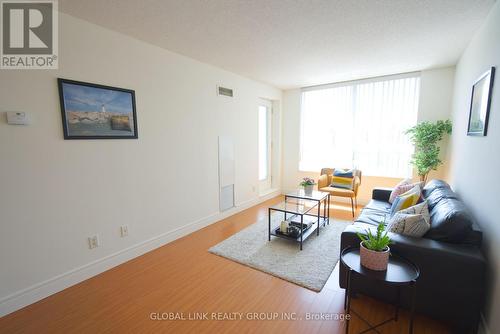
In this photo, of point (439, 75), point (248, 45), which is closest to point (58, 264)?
point (248, 45)

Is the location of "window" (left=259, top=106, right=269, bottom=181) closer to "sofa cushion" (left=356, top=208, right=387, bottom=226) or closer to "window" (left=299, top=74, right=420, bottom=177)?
"window" (left=299, top=74, right=420, bottom=177)

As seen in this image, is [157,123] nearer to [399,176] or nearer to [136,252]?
[136,252]

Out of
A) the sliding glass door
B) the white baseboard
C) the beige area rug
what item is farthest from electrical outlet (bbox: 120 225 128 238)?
the sliding glass door

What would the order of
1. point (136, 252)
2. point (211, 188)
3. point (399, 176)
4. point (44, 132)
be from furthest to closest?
point (399, 176) < point (211, 188) < point (136, 252) < point (44, 132)

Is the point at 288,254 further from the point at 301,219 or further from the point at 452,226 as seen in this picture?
the point at 452,226

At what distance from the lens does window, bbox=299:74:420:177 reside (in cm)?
416

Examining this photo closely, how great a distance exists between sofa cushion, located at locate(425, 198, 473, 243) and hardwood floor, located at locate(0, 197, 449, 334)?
25.6 inches

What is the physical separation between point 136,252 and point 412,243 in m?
2.75

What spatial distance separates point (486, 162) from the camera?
1.84 m

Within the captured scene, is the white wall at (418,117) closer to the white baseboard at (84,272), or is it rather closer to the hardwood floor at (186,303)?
the white baseboard at (84,272)

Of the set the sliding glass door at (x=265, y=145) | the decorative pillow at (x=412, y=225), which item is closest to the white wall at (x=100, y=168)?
the sliding glass door at (x=265, y=145)

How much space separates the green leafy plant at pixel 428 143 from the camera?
3.56m

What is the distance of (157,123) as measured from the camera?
9.32ft

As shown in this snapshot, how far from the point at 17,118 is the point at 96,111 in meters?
0.58
